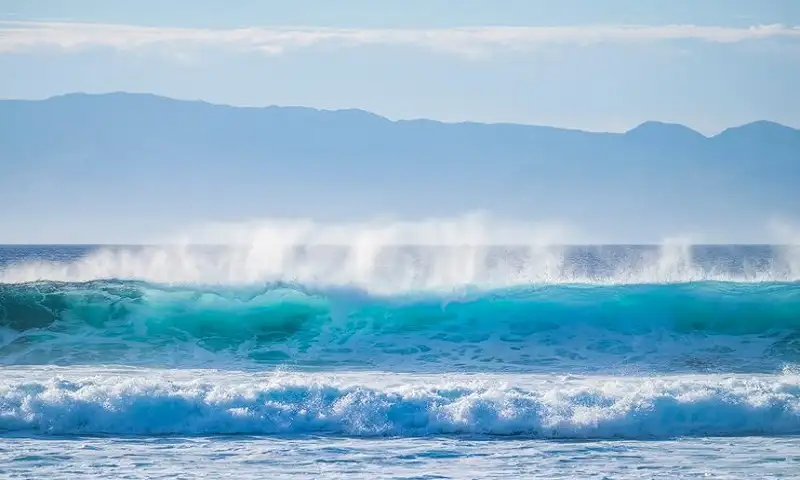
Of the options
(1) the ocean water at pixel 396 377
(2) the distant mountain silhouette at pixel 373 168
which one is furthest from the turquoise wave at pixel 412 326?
(2) the distant mountain silhouette at pixel 373 168

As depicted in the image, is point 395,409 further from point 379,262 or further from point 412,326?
point 379,262

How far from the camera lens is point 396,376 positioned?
19.2 meters

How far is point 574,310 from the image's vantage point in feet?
79.3

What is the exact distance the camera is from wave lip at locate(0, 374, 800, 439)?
1581 cm

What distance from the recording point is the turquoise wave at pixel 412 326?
70.4ft

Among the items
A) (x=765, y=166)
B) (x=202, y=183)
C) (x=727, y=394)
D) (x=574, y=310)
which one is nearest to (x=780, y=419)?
(x=727, y=394)

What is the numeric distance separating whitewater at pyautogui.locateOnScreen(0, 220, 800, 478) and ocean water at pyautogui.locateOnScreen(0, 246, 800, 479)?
0.04m

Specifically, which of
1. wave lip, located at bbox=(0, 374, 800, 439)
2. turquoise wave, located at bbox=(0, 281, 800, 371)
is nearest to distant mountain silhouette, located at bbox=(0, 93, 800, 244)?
turquoise wave, located at bbox=(0, 281, 800, 371)

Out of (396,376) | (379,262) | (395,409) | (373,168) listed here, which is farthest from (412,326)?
(373,168)

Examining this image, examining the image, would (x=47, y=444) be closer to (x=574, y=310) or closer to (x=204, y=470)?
(x=204, y=470)

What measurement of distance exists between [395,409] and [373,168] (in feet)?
428

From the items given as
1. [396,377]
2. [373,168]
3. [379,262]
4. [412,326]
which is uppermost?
[373,168]

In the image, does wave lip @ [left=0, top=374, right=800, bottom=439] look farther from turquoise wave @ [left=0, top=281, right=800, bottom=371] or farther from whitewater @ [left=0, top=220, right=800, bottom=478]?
turquoise wave @ [left=0, top=281, right=800, bottom=371]

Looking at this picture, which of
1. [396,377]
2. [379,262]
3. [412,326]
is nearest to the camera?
[396,377]
